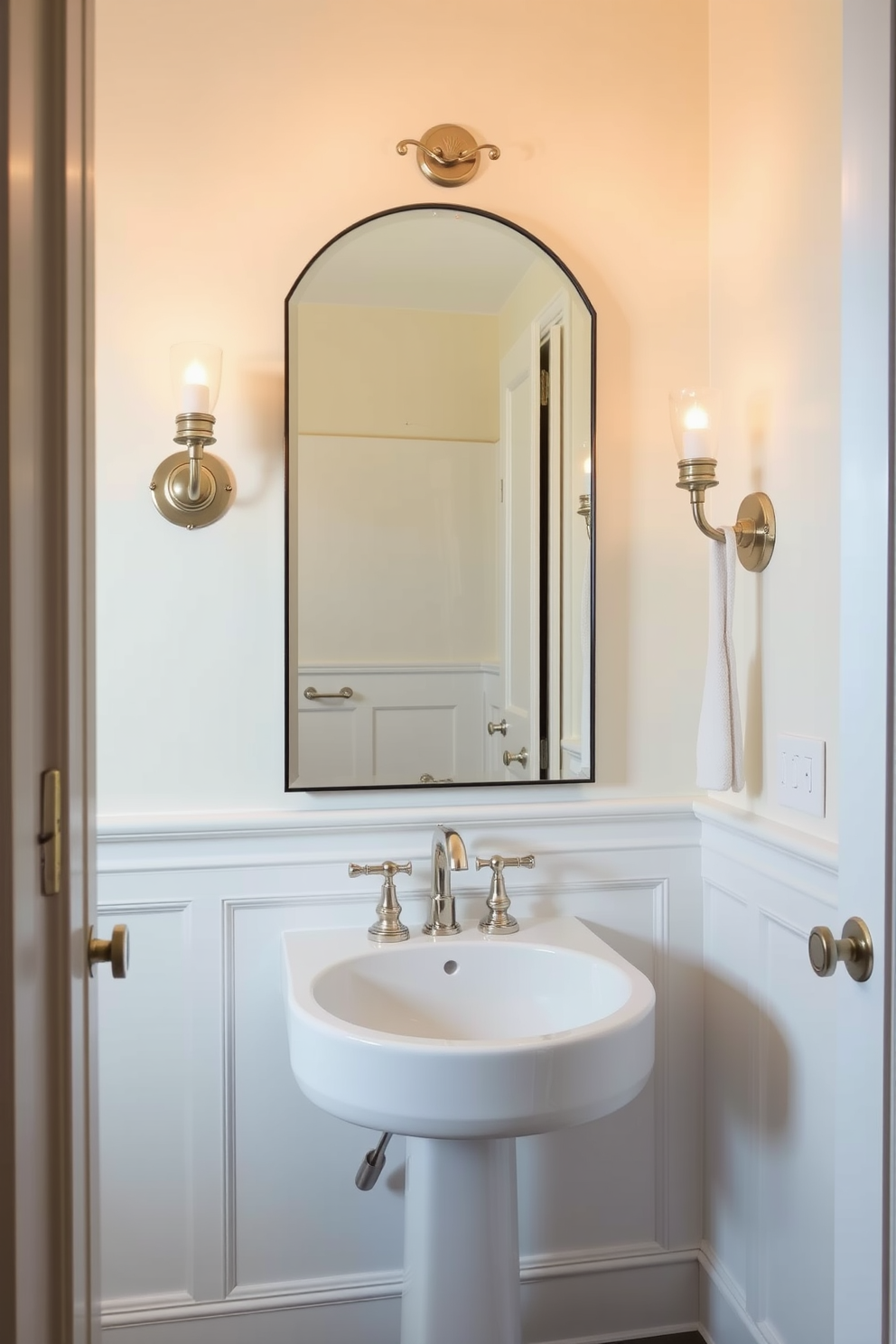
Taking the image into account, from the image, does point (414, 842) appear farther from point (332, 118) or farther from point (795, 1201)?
point (332, 118)

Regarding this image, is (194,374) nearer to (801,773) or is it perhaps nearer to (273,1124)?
(801,773)

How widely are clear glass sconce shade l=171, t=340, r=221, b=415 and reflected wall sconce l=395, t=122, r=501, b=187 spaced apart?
49 centimetres

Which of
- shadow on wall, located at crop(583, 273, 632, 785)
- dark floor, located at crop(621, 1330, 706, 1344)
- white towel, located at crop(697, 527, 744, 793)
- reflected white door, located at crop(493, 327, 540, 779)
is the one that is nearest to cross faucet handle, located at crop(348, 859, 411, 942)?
reflected white door, located at crop(493, 327, 540, 779)

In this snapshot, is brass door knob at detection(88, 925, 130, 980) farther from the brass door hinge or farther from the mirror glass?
the mirror glass

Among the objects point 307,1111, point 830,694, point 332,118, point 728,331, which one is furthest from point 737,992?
A: point 332,118

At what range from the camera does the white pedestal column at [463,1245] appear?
1.36 metres

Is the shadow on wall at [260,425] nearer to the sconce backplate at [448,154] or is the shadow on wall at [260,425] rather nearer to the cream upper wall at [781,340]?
the sconce backplate at [448,154]

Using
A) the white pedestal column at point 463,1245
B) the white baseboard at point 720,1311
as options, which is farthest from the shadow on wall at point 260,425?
the white baseboard at point 720,1311

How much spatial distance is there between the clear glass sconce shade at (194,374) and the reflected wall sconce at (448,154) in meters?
0.49

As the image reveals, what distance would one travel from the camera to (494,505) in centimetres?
168

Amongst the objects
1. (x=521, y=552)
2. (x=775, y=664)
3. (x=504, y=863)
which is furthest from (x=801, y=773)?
(x=521, y=552)

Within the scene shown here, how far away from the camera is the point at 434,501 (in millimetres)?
1664

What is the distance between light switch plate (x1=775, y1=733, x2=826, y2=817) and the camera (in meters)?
1.38

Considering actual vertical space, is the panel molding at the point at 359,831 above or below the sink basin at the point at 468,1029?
above
